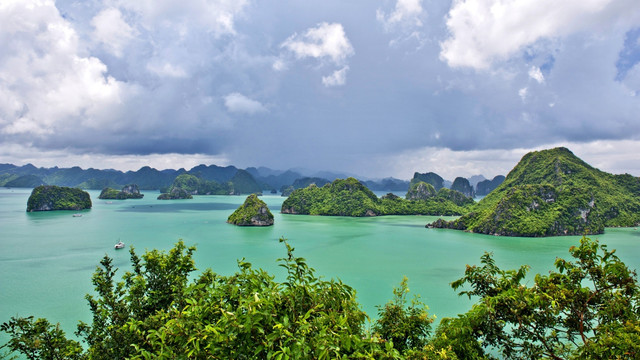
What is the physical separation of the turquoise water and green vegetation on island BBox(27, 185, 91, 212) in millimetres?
19717

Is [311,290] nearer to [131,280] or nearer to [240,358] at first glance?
[240,358]

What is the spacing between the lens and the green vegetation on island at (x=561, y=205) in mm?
51812

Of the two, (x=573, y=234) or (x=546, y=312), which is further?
(x=573, y=234)

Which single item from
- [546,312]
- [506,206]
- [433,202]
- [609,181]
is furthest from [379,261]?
[609,181]

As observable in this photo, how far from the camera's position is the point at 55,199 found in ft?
275

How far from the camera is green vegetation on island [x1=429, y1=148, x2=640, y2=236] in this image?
5181cm

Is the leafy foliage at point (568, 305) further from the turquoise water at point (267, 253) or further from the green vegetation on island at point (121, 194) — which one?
the green vegetation on island at point (121, 194)

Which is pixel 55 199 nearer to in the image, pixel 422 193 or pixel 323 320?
pixel 323 320

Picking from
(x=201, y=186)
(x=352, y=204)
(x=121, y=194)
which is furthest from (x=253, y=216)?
(x=201, y=186)

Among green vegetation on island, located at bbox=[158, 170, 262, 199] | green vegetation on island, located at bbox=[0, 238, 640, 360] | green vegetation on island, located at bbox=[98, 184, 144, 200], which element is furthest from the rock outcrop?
green vegetation on island, located at bbox=[0, 238, 640, 360]

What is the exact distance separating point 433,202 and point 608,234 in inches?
1809

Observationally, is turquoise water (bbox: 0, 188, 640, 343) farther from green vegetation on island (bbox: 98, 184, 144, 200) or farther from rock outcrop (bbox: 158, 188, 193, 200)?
rock outcrop (bbox: 158, 188, 193, 200)

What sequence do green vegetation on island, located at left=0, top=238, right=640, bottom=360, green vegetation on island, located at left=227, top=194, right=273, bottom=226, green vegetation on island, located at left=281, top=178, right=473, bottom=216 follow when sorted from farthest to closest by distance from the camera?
1. green vegetation on island, located at left=281, top=178, right=473, bottom=216
2. green vegetation on island, located at left=227, top=194, right=273, bottom=226
3. green vegetation on island, located at left=0, top=238, right=640, bottom=360

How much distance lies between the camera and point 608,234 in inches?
2030
